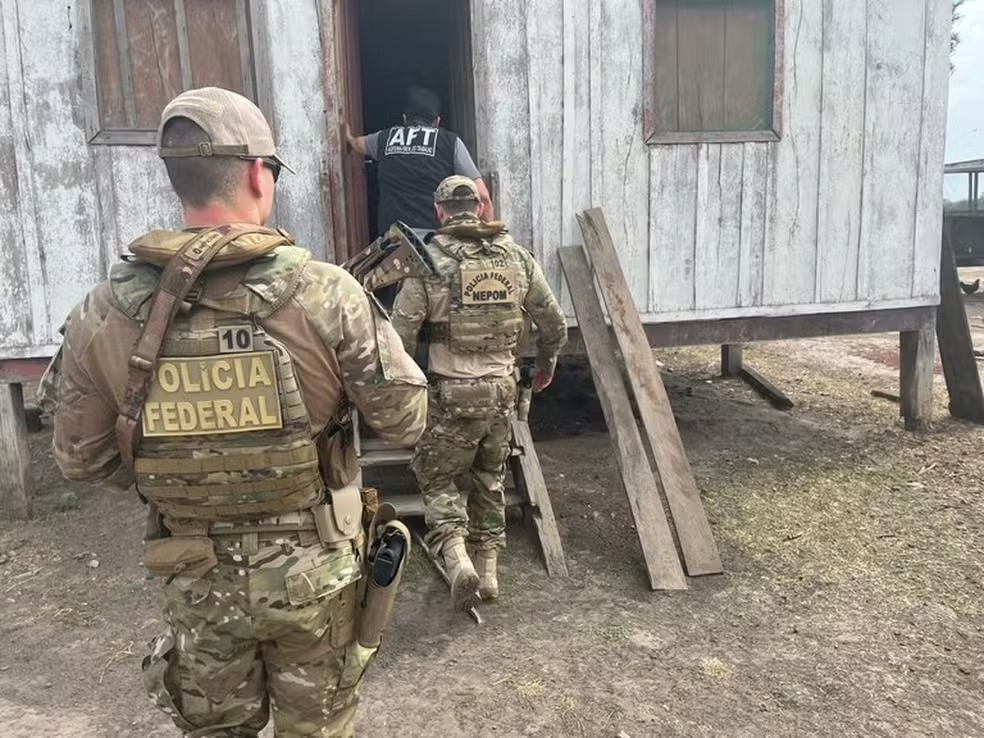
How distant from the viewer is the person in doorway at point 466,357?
12.8 ft

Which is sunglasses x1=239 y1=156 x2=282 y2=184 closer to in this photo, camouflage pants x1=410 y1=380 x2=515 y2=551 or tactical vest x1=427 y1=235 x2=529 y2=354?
tactical vest x1=427 y1=235 x2=529 y2=354

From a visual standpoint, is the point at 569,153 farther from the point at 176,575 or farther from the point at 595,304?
the point at 176,575

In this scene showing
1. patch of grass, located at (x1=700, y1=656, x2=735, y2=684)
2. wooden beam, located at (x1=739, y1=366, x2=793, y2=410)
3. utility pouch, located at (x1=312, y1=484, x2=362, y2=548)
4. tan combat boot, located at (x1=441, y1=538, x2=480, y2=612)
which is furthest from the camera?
wooden beam, located at (x1=739, y1=366, x2=793, y2=410)

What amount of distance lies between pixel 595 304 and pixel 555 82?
146 centimetres

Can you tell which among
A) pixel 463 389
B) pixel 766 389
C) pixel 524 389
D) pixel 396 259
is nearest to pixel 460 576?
pixel 463 389

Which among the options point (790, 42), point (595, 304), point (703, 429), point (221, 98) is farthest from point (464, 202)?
point (703, 429)

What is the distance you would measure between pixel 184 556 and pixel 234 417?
1.19 feet

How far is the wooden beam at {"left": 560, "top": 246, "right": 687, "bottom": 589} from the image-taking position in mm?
4285

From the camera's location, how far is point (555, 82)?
5.39 m

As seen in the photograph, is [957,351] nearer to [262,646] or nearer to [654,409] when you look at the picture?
[654,409]

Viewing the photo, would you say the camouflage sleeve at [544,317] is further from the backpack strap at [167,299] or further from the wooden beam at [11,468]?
the wooden beam at [11,468]

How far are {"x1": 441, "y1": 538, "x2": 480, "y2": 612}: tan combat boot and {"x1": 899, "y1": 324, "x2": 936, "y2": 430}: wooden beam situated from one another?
4.36m

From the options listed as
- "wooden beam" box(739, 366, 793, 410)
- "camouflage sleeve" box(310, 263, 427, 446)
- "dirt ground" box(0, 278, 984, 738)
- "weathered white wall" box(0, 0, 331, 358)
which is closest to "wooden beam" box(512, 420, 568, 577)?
"dirt ground" box(0, 278, 984, 738)

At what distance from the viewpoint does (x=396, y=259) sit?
3951mm
